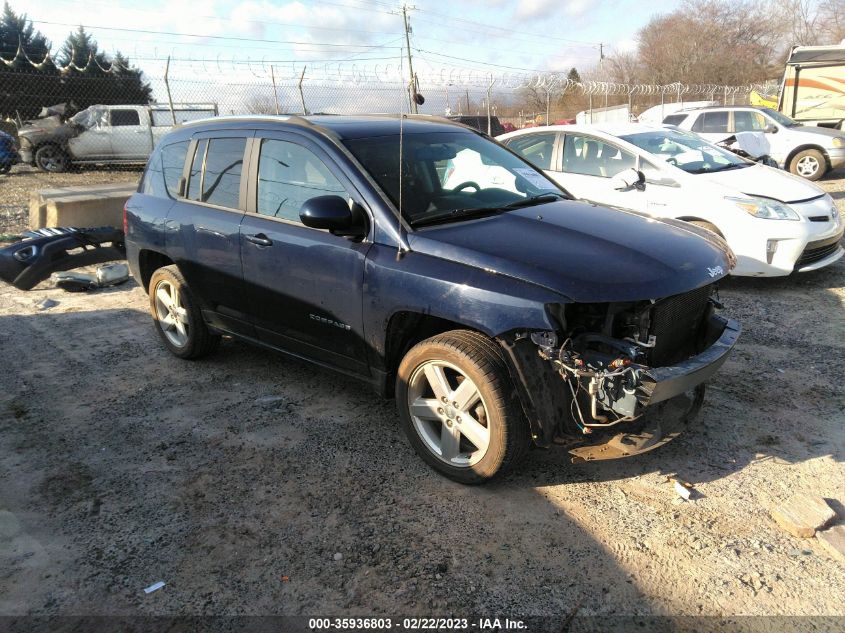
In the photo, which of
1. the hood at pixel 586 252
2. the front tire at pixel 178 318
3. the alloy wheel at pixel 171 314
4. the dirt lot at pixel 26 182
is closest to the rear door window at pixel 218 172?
the front tire at pixel 178 318

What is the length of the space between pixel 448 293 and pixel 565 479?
1.20m

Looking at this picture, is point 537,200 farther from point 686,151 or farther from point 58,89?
point 58,89

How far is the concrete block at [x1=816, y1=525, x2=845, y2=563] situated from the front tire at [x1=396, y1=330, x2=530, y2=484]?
1.35m

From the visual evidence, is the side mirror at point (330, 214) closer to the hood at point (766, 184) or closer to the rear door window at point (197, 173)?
the rear door window at point (197, 173)

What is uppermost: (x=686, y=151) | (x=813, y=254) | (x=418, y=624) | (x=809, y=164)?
(x=686, y=151)

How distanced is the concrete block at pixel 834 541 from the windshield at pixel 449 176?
2280mm

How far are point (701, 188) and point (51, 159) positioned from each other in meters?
17.4

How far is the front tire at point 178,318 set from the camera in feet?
15.7

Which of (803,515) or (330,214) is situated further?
(330,214)

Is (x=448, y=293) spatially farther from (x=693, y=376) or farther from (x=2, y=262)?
(x=2, y=262)

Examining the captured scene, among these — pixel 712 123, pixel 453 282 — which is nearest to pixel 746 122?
pixel 712 123

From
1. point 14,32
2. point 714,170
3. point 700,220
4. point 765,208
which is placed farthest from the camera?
point 14,32

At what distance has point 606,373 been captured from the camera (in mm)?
2764

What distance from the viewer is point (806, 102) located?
1680 cm
